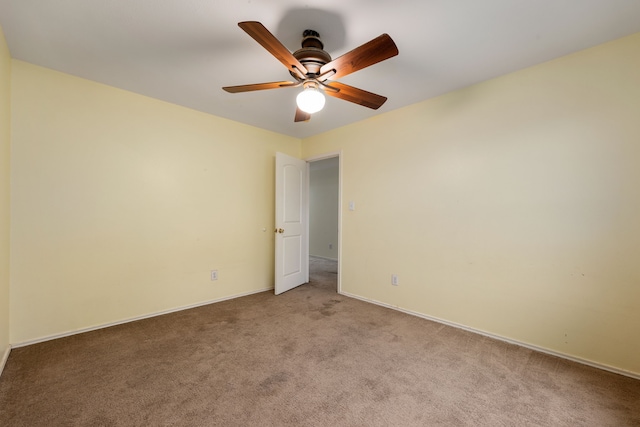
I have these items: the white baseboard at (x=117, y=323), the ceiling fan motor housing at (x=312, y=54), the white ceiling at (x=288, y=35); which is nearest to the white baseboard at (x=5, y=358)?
the white baseboard at (x=117, y=323)

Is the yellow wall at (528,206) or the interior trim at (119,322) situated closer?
the yellow wall at (528,206)

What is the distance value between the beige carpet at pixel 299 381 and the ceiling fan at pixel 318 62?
1.90m

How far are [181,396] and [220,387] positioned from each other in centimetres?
23

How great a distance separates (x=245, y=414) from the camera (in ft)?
4.78

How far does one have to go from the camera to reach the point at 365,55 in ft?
4.75

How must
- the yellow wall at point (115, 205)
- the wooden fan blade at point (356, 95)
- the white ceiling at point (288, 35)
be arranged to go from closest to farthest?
the white ceiling at point (288, 35) < the wooden fan blade at point (356, 95) < the yellow wall at point (115, 205)

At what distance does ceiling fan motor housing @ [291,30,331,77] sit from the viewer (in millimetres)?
1649

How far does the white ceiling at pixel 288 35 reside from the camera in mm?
1561

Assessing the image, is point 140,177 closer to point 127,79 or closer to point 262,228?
point 127,79

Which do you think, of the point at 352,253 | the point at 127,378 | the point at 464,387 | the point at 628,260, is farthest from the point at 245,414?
the point at 628,260

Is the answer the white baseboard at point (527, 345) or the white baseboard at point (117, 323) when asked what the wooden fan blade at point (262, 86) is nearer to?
the white baseboard at point (117, 323)

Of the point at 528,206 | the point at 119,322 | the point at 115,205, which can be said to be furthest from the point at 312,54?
the point at 119,322

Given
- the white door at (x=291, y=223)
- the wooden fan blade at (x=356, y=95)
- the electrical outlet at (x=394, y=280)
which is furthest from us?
the white door at (x=291, y=223)

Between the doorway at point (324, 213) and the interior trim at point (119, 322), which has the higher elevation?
the doorway at point (324, 213)
